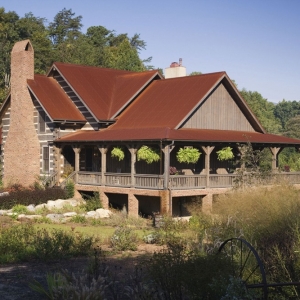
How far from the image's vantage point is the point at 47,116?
3609 cm

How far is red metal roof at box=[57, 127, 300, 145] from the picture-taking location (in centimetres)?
2911

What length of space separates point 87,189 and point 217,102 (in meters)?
8.61

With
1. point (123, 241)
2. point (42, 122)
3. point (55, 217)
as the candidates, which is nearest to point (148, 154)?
point (55, 217)

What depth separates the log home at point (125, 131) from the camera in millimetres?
30375

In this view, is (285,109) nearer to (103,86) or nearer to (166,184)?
(103,86)

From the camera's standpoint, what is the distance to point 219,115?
34.4 metres

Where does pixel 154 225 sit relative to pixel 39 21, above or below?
below

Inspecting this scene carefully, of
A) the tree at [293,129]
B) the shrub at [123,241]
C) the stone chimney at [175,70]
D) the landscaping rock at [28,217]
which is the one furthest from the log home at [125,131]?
the tree at [293,129]

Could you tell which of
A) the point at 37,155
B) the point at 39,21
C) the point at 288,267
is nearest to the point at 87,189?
the point at 37,155

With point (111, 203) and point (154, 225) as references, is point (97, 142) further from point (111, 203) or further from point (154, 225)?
point (154, 225)

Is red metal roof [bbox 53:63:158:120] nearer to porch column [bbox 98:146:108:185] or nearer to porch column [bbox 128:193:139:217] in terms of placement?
porch column [bbox 98:146:108:185]

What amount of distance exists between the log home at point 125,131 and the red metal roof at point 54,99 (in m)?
0.06

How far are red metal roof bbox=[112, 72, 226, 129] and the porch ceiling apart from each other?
953 millimetres

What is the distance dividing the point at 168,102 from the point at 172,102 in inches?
12.9
